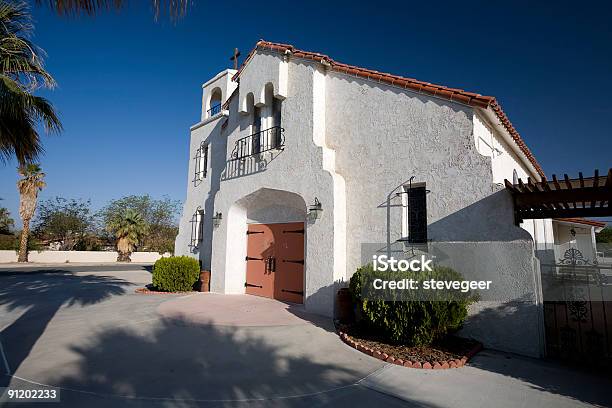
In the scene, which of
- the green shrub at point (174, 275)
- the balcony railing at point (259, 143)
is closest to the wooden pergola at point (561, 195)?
the balcony railing at point (259, 143)

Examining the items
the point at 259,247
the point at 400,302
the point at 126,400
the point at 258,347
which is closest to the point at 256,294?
the point at 259,247

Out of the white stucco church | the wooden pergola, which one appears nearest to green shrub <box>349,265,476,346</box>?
the white stucco church

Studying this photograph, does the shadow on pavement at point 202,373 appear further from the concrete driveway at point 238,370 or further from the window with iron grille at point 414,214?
the window with iron grille at point 414,214

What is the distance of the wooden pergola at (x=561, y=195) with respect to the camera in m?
5.77

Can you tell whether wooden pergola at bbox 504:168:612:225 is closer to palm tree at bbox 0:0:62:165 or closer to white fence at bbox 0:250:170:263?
palm tree at bbox 0:0:62:165

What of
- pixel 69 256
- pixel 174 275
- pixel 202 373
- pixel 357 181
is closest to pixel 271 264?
pixel 174 275

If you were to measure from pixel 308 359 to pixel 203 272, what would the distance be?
29.8 feet

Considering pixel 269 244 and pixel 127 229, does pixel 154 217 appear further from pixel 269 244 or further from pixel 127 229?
pixel 269 244

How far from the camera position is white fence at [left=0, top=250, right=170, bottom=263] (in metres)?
33.3

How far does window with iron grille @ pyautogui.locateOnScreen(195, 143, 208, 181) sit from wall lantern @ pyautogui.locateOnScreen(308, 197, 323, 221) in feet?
28.9

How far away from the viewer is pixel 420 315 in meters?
6.42

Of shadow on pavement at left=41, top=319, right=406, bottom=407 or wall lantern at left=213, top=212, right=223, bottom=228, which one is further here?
wall lantern at left=213, top=212, right=223, bottom=228

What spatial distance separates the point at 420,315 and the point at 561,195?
11.6ft

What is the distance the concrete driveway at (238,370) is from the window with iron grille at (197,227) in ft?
24.6
